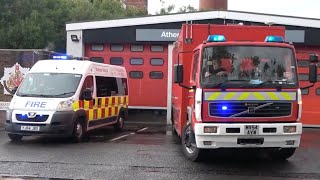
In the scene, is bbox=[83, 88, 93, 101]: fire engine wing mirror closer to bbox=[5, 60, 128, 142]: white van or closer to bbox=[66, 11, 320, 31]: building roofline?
bbox=[5, 60, 128, 142]: white van

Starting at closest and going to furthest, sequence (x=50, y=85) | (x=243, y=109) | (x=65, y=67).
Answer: (x=243, y=109), (x=50, y=85), (x=65, y=67)

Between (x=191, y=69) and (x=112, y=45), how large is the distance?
10.1 m

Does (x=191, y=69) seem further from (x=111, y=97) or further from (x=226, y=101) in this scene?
(x=111, y=97)

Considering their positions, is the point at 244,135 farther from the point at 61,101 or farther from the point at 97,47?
the point at 97,47

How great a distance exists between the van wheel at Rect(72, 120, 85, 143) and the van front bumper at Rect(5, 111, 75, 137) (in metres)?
0.29

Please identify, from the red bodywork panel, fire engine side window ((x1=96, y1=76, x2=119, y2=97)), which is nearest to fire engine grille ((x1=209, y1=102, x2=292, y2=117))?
the red bodywork panel

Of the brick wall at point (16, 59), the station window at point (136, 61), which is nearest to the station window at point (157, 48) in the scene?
the station window at point (136, 61)

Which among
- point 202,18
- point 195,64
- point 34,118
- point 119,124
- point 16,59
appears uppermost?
point 202,18

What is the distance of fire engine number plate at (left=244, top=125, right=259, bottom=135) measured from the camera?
9.09m

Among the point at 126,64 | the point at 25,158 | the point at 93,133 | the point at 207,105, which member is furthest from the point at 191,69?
the point at 126,64

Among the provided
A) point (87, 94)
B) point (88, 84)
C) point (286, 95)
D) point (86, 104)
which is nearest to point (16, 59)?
point (88, 84)

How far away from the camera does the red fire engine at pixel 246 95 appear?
30.0 feet

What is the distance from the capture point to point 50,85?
42.7 feet

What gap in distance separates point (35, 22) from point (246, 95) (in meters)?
26.0
